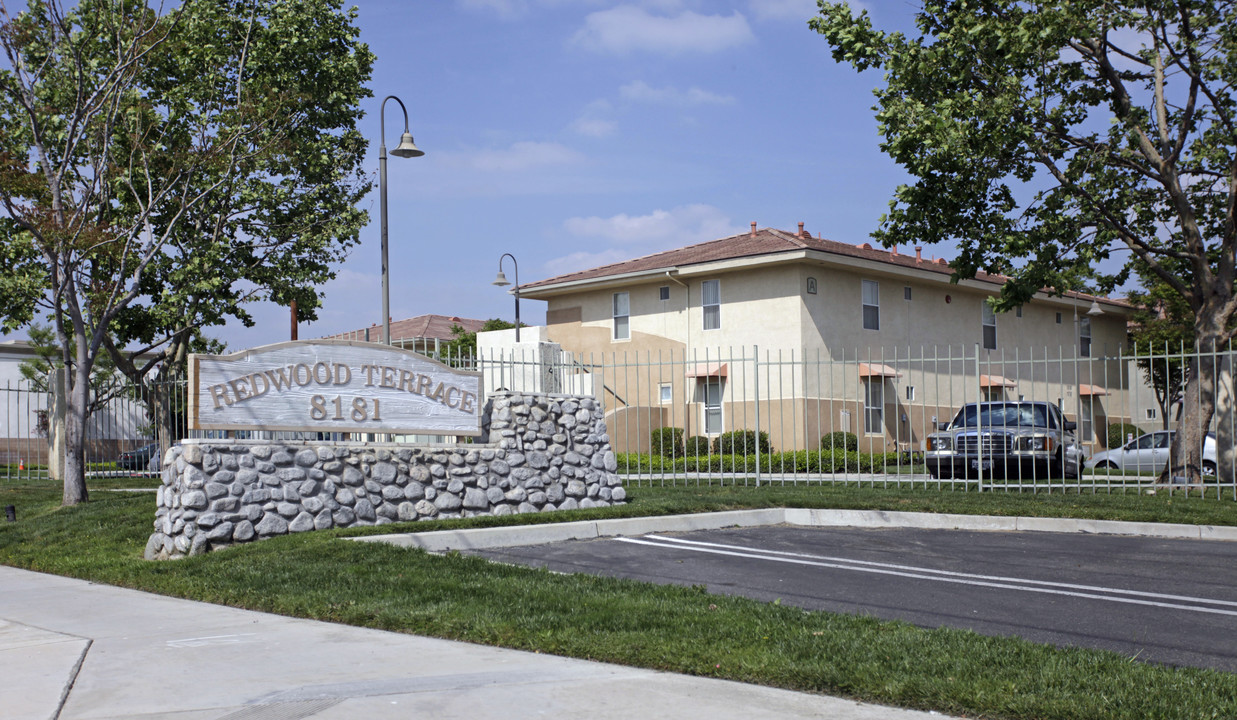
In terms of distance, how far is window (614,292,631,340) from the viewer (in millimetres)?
32812

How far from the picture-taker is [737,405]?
30062 millimetres

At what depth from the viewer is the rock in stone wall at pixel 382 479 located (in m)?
11.5

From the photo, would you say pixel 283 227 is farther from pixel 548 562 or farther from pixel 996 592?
pixel 996 592

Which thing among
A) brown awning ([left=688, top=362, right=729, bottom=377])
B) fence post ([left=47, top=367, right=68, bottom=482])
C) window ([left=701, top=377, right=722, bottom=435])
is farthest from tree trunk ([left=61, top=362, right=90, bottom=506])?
window ([left=701, top=377, right=722, bottom=435])

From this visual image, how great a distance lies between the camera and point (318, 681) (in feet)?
19.3

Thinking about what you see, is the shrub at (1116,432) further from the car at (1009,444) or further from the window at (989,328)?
the car at (1009,444)

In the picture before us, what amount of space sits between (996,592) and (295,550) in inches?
254

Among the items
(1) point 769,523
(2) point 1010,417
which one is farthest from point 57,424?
(2) point 1010,417

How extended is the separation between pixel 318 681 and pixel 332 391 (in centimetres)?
702

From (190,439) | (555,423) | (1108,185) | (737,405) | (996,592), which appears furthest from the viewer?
(737,405)

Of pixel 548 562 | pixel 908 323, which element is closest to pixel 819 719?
pixel 548 562

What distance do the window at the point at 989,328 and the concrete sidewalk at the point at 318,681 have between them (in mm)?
30554

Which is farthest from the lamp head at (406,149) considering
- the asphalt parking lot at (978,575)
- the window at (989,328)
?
the window at (989,328)

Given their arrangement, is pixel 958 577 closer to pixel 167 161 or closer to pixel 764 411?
pixel 167 161
